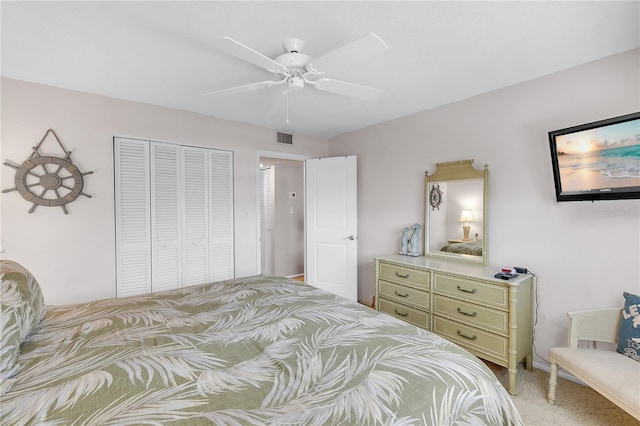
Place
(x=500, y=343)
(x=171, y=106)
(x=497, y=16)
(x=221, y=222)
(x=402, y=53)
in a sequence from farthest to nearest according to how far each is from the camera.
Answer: (x=221, y=222), (x=171, y=106), (x=500, y=343), (x=402, y=53), (x=497, y=16)

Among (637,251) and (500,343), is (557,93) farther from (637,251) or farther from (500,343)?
(500,343)

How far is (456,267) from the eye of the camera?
8.73ft

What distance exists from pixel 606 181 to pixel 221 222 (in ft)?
11.7

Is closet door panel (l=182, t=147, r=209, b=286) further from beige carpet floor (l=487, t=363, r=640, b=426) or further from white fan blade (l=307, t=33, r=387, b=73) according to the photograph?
beige carpet floor (l=487, t=363, r=640, b=426)

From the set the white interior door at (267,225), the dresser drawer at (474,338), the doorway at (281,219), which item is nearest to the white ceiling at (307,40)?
the dresser drawer at (474,338)

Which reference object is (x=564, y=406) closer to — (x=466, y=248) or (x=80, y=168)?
(x=466, y=248)

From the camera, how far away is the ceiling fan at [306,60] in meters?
1.50

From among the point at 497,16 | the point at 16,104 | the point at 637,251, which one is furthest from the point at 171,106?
the point at 637,251

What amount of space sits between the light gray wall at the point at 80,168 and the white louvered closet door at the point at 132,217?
0.07m

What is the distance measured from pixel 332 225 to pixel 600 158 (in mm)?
2824

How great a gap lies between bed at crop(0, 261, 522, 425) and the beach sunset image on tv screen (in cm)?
164

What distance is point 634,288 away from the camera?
6.54 ft

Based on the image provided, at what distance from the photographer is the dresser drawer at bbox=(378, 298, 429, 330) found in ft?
8.89

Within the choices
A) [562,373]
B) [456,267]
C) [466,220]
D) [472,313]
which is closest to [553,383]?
[562,373]
